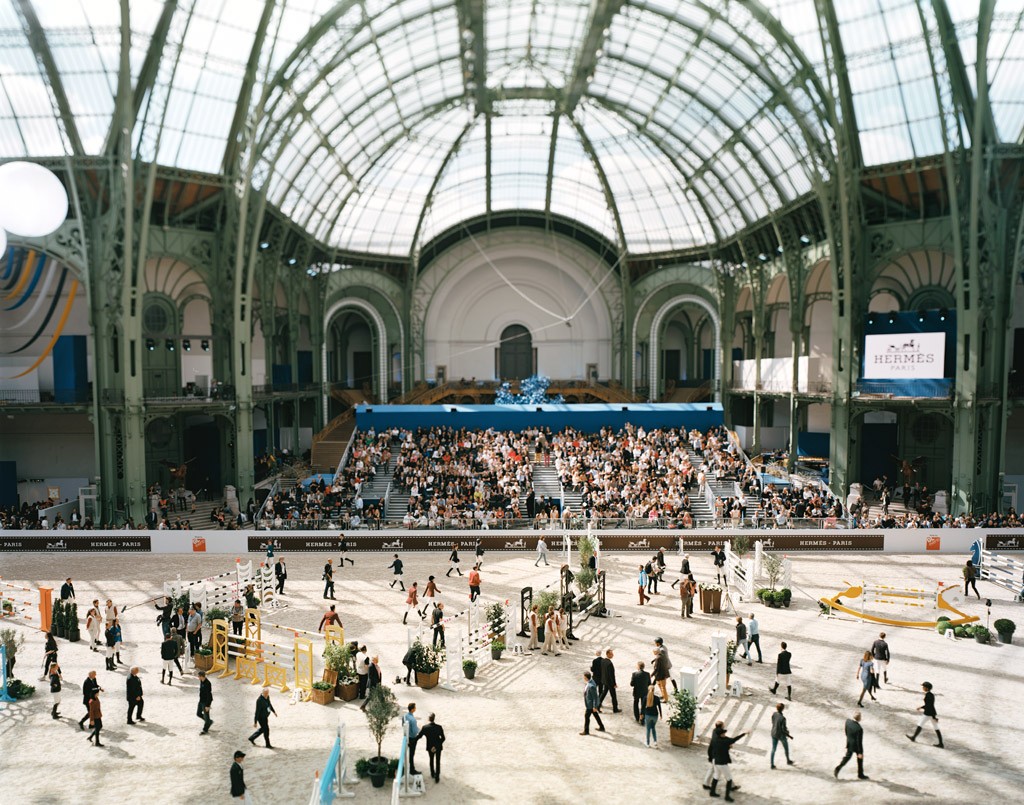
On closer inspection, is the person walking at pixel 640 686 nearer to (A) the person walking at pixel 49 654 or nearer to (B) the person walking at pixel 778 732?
(B) the person walking at pixel 778 732

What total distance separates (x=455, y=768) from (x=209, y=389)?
2797cm

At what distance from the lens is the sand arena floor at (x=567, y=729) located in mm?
11984

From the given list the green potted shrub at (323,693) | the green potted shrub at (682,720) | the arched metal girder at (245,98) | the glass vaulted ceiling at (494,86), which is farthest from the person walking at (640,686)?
the arched metal girder at (245,98)

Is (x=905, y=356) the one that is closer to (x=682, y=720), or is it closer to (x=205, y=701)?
(x=682, y=720)

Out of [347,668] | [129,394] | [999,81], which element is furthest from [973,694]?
[129,394]

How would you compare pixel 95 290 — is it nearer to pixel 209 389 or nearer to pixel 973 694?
pixel 209 389

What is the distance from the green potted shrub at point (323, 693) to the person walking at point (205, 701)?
6.94ft

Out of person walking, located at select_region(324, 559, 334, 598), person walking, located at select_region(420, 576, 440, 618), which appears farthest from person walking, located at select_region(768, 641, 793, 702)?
person walking, located at select_region(324, 559, 334, 598)

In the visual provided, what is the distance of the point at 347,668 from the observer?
15.7 meters

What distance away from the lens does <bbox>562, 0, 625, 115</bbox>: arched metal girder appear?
33188 millimetres

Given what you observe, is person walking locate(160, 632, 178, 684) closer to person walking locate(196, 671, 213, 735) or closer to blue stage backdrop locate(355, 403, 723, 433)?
person walking locate(196, 671, 213, 735)

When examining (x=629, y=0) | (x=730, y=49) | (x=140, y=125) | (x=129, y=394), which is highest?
(x=629, y=0)

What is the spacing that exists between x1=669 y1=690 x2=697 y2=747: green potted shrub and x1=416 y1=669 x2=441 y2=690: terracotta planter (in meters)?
5.31

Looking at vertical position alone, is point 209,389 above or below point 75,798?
above
